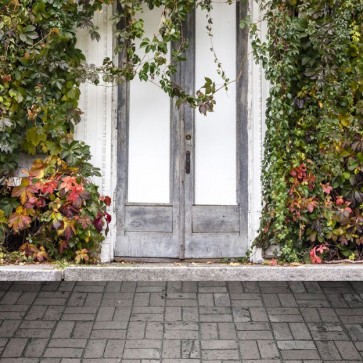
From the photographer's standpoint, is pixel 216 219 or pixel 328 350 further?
pixel 216 219

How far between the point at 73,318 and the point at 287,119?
279 centimetres

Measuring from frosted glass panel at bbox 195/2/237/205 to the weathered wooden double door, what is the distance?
0.01m

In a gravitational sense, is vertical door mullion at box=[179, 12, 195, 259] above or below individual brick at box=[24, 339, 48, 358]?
above

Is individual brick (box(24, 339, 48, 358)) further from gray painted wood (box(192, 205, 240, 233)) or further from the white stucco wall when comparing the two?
gray painted wood (box(192, 205, 240, 233))

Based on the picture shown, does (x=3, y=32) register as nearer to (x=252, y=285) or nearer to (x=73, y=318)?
(x=73, y=318)

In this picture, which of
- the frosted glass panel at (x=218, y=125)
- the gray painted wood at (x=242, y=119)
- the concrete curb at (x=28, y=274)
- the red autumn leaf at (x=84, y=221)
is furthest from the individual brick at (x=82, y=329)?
the gray painted wood at (x=242, y=119)

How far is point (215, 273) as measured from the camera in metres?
5.86

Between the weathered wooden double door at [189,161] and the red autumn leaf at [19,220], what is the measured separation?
3.08ft

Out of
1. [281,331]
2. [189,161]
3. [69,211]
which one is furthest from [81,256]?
[281,331]

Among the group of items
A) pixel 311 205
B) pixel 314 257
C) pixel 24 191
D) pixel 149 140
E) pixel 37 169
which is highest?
pixel 149 140

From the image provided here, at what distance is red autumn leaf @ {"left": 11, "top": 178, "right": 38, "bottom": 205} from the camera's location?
19.7 ft

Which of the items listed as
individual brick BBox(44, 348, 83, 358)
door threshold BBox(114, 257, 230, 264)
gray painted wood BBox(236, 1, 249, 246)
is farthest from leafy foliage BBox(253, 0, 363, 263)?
individual brick BBox(44, 348, 83, 358)

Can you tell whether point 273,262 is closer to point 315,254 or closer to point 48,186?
point 315,254

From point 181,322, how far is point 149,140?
1.92 metres
